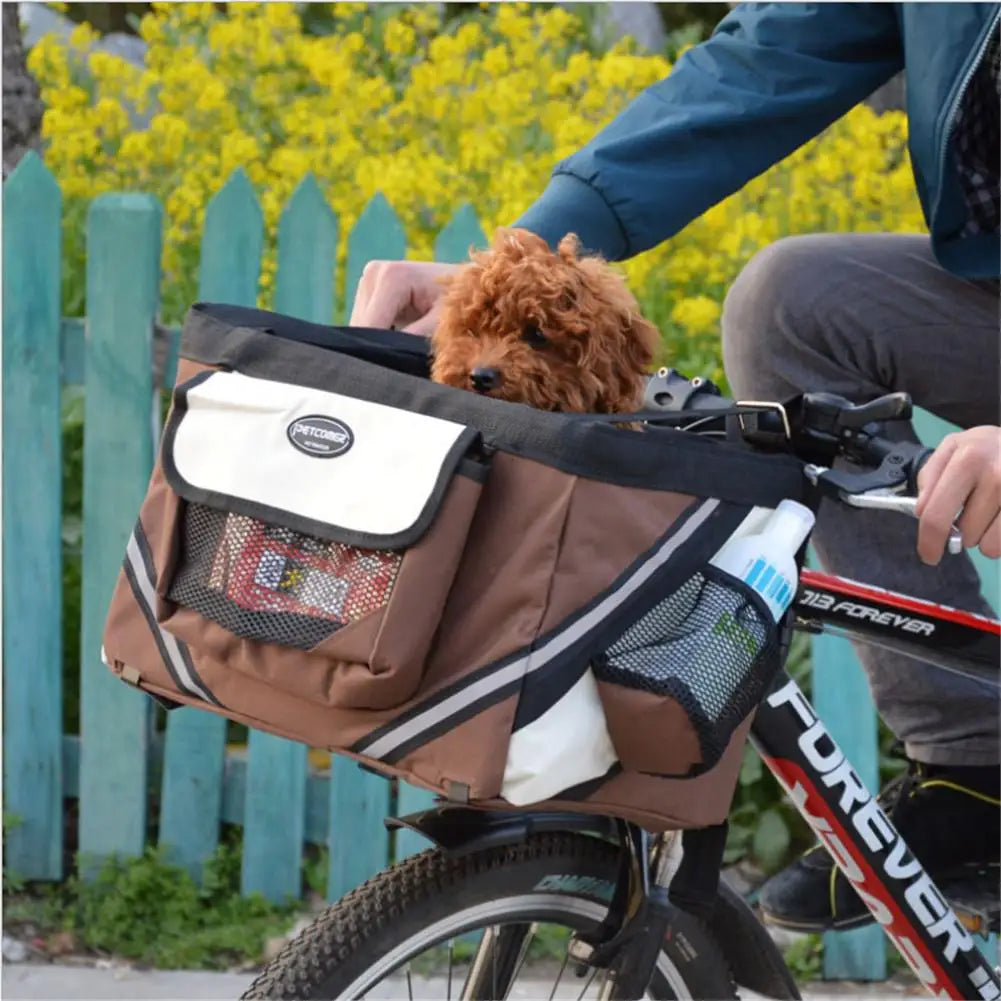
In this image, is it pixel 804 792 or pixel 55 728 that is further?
pixel 55 728

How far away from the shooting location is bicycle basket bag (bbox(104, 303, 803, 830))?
1354mm

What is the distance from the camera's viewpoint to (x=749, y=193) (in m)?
4.05

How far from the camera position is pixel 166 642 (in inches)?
60.2

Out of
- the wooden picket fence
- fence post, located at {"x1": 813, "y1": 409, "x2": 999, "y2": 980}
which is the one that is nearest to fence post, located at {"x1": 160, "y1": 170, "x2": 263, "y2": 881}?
the wooden picket fence

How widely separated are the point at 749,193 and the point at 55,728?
2241 mm

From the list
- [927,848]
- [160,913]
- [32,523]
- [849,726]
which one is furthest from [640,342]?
[160,913]

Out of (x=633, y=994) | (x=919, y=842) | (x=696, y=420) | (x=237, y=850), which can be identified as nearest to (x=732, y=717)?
(x=696, y=420)

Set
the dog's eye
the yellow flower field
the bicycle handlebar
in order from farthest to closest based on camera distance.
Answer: the yellow flower field
the dog's eye
the bicycle handlebar

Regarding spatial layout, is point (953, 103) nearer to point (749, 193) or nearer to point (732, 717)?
point (732, 717)

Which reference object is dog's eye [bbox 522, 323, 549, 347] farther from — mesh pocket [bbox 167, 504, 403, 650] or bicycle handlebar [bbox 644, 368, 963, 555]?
mesh pocket [bbox 167, 504, 403, 650]

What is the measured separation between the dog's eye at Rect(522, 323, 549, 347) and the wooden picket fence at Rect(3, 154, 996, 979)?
1556 millimetres

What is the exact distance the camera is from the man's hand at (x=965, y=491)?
1.48 meters

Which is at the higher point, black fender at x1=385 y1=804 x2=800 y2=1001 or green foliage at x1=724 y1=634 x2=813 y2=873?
black fender at x1=385 y1=804 x2=800 y2=1001

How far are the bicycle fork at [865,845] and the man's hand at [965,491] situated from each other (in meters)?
0.34
